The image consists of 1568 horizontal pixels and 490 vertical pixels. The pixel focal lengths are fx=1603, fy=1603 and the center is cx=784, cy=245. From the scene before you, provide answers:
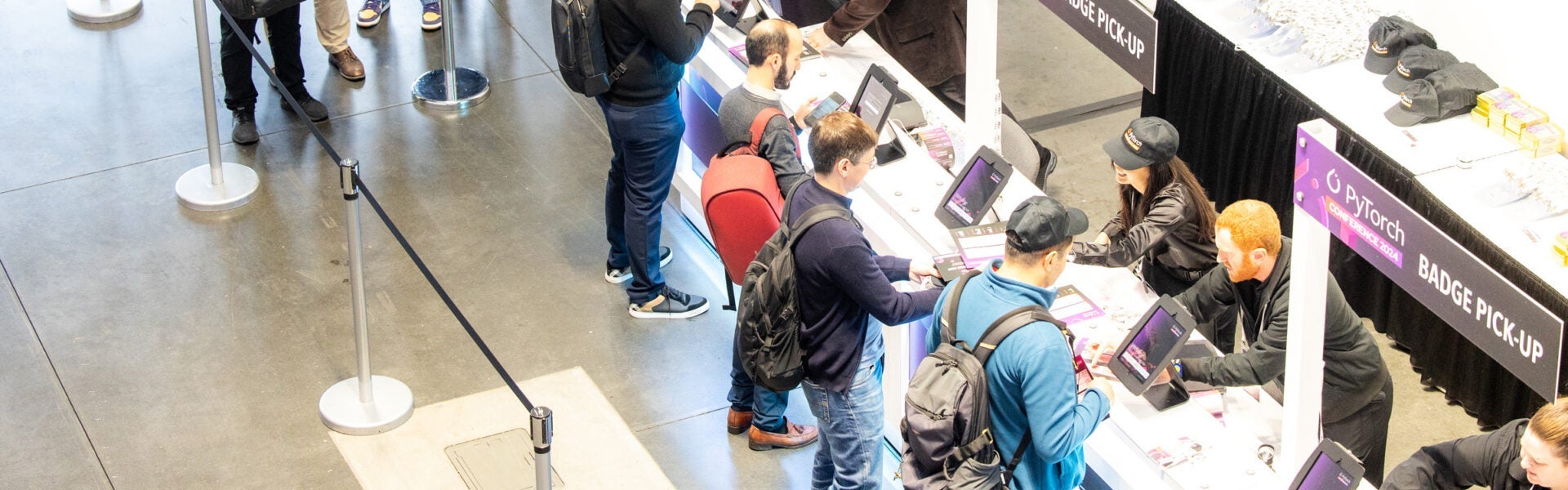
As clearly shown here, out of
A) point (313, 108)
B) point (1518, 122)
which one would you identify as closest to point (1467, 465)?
point (1518, 122)

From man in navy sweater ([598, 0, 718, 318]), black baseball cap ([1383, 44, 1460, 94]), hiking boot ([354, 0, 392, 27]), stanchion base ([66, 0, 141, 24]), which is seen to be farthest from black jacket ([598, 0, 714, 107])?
stanchion base ([66, 0, 141, 24])

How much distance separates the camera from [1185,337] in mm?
4242

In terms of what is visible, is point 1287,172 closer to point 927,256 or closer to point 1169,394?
point 927,256

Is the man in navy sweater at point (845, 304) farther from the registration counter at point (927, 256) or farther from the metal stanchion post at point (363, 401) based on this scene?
the metal stanchion post at point (363, 401)

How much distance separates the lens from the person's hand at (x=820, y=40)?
6230mm

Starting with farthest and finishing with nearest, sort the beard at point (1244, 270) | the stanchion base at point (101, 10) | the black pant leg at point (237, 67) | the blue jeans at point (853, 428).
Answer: the stanchion base at point (101, 10)
the black pant leg at point (237, 67)
the blue jeans at point (853, 428)
the beard at point (1244, 270)

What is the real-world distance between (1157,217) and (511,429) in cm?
229

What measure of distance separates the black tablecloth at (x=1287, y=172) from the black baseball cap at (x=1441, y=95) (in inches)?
7.6

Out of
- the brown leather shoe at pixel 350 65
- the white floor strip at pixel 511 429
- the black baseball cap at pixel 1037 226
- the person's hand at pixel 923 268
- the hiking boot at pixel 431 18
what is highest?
the black baseball cap at pixel 1037 226

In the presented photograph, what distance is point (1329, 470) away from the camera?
371 cm

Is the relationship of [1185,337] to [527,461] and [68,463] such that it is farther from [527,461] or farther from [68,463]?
[68,463]

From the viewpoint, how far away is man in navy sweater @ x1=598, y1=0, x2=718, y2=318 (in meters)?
5.37

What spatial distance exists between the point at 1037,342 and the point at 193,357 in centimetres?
346

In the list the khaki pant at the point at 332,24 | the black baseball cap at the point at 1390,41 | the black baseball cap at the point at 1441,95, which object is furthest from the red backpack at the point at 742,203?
the khaki pant at the point at 332,24
